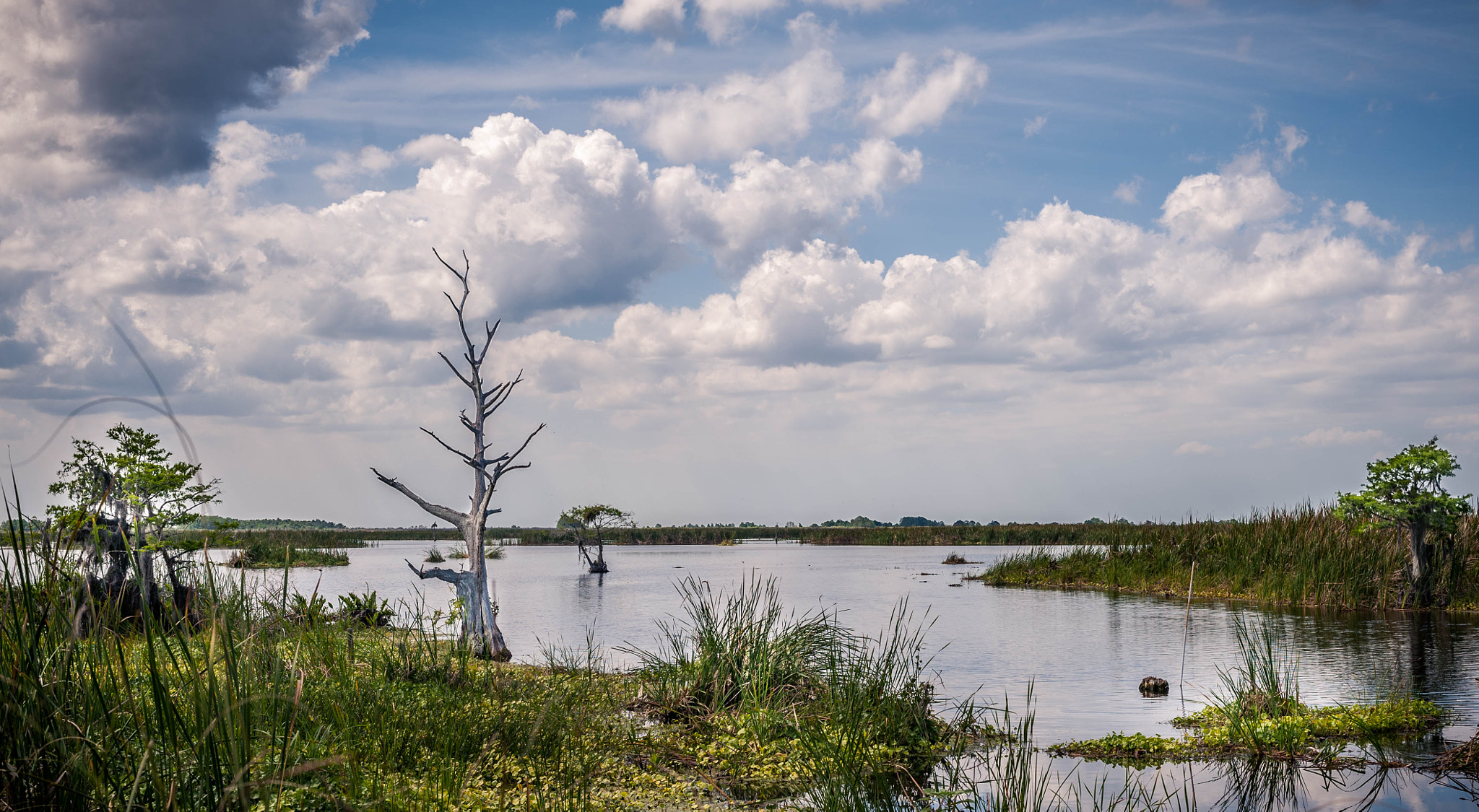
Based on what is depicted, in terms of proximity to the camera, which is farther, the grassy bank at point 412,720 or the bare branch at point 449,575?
the bare branch at point 449,575

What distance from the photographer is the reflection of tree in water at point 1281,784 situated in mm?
7297

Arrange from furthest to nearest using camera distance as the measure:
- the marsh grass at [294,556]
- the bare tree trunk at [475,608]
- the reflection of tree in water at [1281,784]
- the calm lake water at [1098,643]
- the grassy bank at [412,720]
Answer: the marsh grass at [294,556] → the bare tree trunk at [475,608] → the calm lake water at [1098,643] → the reflection of tree in water at [1281,784] → the grassy bank at [412,720]

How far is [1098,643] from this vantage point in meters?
17.2

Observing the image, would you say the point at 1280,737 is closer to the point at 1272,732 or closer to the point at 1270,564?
the point at 1272,732

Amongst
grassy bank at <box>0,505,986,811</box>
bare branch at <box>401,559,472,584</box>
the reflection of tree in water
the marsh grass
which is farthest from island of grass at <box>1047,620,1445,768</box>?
the marsh grass

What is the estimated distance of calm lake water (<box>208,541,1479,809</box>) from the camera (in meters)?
8.25

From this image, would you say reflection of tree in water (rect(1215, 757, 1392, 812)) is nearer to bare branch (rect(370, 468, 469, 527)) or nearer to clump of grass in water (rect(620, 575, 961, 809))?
clump of grass in water (rect(620, 575, 961, 809))

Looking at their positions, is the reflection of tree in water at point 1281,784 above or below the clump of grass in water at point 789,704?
below

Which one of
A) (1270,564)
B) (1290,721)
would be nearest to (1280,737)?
(1290,721)

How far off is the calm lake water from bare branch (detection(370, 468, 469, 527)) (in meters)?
1.46

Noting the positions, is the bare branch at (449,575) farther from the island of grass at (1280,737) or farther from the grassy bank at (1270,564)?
the grassy bank at (1270,564)

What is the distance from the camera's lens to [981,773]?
26.4ft

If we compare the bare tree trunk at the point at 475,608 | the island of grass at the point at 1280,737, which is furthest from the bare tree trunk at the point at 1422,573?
the bare tree trunk at the point at 475,608

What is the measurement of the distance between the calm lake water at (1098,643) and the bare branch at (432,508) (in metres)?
1.46
